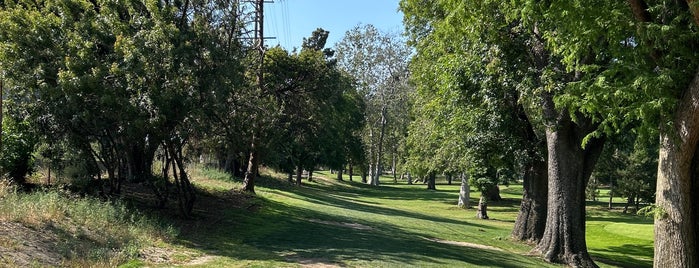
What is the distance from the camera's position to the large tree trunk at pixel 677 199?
27.2ft

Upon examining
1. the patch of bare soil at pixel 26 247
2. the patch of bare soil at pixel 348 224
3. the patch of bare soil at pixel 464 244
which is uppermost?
the patch of bare soil at pixel 26 247

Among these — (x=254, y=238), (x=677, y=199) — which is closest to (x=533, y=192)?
(x=254, y=238)

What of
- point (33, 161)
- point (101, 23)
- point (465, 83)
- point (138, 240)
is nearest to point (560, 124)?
point (465, 83)

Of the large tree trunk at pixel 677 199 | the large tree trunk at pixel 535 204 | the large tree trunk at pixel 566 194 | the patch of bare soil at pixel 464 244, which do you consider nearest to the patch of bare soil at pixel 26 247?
the large tree trunk at pixel 677 199

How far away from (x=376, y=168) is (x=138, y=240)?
189 feet

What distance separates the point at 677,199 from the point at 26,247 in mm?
10366

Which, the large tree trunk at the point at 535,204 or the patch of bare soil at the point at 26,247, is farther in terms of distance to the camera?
the large tree trunk at the point at 535,204

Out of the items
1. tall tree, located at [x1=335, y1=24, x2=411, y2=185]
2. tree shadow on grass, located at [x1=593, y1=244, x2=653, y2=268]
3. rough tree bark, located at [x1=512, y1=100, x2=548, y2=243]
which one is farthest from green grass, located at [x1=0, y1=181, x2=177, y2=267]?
tall tree, located at [x1=335, y1=24, x2=411, y2=185]

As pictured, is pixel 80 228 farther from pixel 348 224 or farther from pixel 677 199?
pixel 677 199

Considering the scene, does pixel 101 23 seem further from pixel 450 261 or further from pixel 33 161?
pixel 450 261

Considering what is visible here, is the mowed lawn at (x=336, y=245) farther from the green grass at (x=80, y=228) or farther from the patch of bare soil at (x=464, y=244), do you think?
the green grass at (x=80, y=228)

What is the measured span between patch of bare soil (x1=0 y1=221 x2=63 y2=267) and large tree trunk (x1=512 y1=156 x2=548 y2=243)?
15654mm

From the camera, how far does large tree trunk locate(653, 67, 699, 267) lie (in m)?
8.28

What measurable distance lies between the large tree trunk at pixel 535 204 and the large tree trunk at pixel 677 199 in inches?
401
